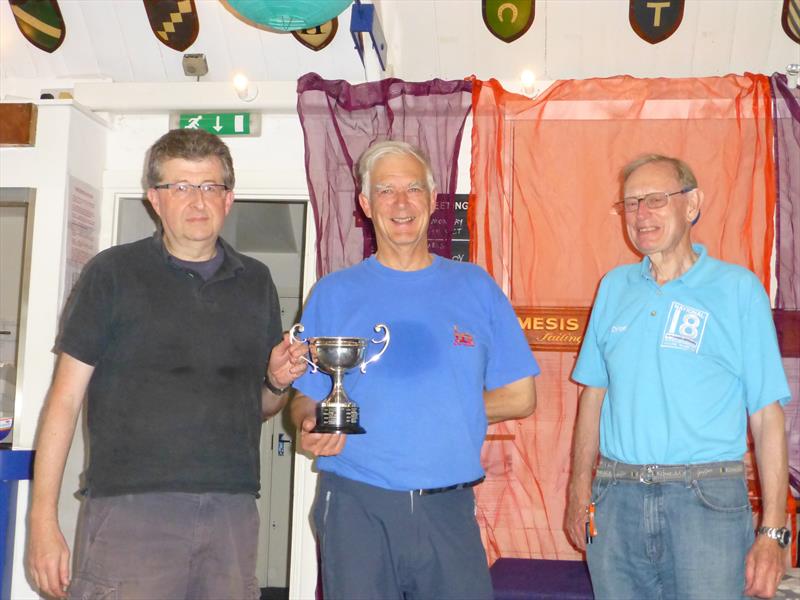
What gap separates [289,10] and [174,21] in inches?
49.1

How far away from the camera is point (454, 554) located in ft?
5.95

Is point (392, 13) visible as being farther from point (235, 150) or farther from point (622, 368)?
point (622, 368)

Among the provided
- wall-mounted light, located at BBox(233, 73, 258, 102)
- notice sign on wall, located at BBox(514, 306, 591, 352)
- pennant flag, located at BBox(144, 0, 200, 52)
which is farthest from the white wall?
notice sign on wall, located at BBox(514, 306, 591, 352)

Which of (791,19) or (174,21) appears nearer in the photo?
(791,19)

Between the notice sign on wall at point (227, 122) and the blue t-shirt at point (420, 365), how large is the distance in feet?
6.22

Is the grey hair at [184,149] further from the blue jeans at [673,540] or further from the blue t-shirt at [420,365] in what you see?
the blue jeans at [673,540]

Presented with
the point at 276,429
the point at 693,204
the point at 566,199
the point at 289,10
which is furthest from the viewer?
the point at 276,429

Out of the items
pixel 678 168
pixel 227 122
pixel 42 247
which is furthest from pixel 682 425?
pixel 42 247

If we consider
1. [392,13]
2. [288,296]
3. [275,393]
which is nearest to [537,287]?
[392,13]

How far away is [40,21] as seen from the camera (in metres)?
3.82

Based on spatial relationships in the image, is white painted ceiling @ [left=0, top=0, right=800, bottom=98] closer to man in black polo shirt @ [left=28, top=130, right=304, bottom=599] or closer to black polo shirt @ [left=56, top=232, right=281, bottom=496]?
man in black polo shirt @ [left=28, top=130, right=304, bottom=599]

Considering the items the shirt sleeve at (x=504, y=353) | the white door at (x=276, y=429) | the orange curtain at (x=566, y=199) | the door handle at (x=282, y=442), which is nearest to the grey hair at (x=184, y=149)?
the shirt sleeve at (x=504, y=353)

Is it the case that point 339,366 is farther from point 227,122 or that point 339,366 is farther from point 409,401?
point 227,122

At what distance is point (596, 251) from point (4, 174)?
253 centimetres
